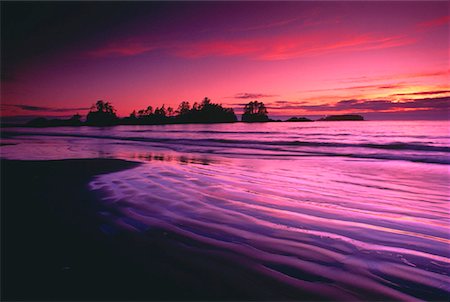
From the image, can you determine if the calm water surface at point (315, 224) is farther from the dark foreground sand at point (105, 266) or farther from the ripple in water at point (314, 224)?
the dark foreground sand at point (105, 266)

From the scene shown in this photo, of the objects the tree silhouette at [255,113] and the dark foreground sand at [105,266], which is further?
the tree silhouette at [255,113]

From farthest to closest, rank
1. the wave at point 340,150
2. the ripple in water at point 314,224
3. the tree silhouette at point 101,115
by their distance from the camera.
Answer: the tree silhouette at point 101,115 → the wave at point 340,150 → the ripple in water at point 314,224

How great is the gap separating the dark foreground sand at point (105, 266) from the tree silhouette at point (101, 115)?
5049 inches

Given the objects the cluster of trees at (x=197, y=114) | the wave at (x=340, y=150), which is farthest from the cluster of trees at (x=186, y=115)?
the wave at (x=340, y=150)

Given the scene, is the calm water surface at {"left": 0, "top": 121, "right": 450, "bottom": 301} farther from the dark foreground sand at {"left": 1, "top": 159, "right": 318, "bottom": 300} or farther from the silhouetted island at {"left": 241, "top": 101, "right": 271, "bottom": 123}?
the silhouetted island at {"left": 241, "top": 101, "right": 271, "bottom": 123}

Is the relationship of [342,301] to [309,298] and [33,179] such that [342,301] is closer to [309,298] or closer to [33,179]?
[309,298]

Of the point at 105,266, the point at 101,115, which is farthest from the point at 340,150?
the point at 101,115

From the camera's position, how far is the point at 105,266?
2521mm

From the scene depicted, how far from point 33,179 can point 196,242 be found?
5627mm

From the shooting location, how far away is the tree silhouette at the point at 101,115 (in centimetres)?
11969

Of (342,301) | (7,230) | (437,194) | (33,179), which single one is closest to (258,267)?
(342,301)

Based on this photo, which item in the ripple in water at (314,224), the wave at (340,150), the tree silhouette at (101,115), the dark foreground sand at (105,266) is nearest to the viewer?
the dark foreground sand at (105,266)

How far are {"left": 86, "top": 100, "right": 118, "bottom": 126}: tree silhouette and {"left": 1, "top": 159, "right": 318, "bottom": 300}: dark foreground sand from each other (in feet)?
421

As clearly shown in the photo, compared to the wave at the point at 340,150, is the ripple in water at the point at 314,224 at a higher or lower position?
higher
